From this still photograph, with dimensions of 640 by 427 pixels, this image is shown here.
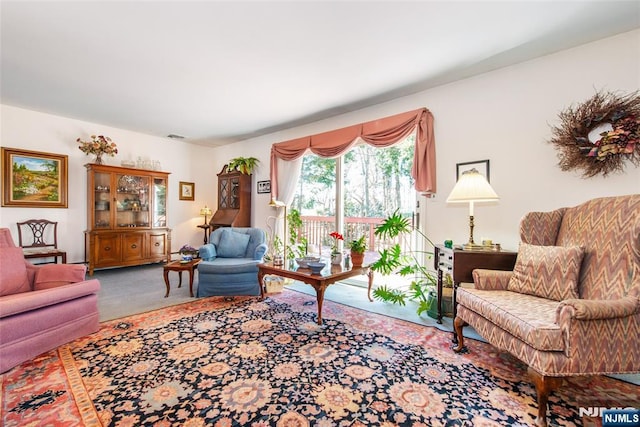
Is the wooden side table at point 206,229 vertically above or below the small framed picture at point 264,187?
below

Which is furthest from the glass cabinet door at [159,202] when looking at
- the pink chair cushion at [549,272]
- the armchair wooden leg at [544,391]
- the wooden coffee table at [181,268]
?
the armchair wooden leg at [544,391]

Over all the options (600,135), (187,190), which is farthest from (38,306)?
(600,135)

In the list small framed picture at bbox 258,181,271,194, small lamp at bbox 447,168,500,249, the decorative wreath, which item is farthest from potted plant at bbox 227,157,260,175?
the decorative wreath

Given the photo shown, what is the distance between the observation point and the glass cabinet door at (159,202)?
516 cm

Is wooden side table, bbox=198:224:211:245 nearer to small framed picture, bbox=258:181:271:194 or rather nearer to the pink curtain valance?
small framed picture, bbox=258:181:271:194

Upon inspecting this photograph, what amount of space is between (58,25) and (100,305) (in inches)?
104

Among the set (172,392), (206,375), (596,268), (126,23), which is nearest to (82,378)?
(172,392)

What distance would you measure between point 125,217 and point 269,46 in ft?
13.4

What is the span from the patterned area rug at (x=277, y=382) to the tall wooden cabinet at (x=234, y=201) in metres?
2.88

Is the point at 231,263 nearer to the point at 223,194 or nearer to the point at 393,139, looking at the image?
the point at 393,139

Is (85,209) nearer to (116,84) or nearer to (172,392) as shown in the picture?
(116,84)

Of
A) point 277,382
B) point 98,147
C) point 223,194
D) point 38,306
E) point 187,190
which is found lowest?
point 277,382

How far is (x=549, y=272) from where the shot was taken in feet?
6.25

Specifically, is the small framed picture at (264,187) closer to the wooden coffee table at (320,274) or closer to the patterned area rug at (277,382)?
the wooden coffee table at (320,274)
